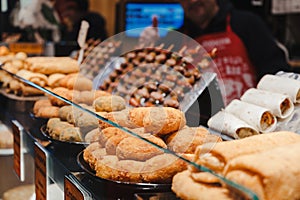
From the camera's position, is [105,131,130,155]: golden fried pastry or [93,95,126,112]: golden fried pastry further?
[93,95,126,112]: golden fried pastry

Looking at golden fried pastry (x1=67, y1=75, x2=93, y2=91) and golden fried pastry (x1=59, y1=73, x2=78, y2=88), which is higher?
golden fried pastry (x1=67, y1=75, x2=93, y2=91)

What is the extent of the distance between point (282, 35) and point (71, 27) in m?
2.42

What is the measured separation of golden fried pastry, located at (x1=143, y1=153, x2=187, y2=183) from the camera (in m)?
0.85

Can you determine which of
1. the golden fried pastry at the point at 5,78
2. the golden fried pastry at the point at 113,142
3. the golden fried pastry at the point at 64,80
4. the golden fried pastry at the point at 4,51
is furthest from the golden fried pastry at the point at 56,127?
the golden fried pastry at the point at 4,51

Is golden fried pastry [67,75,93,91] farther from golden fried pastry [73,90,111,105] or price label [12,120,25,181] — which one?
price label [12,120,25,181]

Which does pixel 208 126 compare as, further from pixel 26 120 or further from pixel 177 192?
pixel 26 120

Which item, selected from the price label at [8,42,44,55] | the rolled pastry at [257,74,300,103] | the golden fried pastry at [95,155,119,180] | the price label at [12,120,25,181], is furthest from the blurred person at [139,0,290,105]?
the golden fried pastry at [95,155,119,180]

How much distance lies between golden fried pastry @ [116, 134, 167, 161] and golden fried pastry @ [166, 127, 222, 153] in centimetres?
3

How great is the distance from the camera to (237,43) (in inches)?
114

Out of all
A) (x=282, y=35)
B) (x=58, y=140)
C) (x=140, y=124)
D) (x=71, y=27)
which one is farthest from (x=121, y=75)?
(x=282, y=35)

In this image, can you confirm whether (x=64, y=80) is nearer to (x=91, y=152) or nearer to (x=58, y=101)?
(x=58, y=101)

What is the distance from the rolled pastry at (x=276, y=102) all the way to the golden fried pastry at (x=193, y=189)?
25.2 inches

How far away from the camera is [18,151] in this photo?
5.21ft

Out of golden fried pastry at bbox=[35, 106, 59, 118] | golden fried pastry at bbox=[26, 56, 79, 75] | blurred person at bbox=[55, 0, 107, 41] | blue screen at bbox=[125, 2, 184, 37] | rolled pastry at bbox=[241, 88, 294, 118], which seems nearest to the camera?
rolled pastry at bbox=[241, 88, 294, 118]
